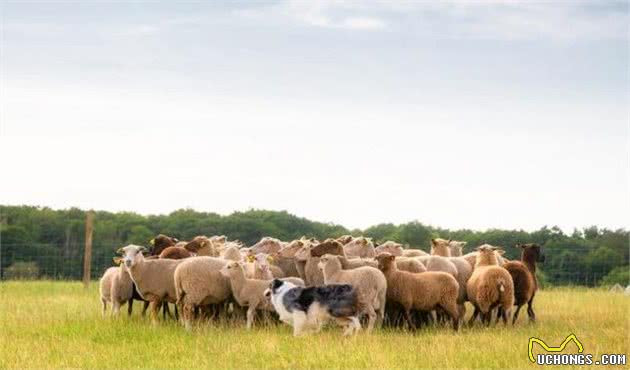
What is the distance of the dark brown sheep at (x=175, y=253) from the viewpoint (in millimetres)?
18828

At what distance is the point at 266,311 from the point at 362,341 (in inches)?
105

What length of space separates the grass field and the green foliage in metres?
19.6

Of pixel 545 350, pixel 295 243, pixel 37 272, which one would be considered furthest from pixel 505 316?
pixel 37 272

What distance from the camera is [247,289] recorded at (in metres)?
16.4

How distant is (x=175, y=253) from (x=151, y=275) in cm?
169

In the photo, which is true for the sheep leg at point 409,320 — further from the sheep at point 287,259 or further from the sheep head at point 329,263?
the sheep at point 287,259

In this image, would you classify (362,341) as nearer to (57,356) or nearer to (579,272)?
(57,356)

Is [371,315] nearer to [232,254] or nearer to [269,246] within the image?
[232,254]

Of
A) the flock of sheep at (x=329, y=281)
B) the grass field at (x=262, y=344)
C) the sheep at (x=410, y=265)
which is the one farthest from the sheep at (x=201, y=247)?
the sheep at (x=410, y=265)

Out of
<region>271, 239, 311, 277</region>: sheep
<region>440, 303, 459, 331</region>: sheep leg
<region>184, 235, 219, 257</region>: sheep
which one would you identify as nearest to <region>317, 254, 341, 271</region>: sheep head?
<region>440, 303, 459, 331</region>: sheep leg

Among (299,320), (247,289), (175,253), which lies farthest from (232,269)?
(175,253)

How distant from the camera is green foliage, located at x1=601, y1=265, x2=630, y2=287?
3810cm

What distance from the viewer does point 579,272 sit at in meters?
37.4

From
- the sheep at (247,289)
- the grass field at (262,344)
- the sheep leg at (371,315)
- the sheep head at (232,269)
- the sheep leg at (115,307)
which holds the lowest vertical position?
the grass field at (262,344)
